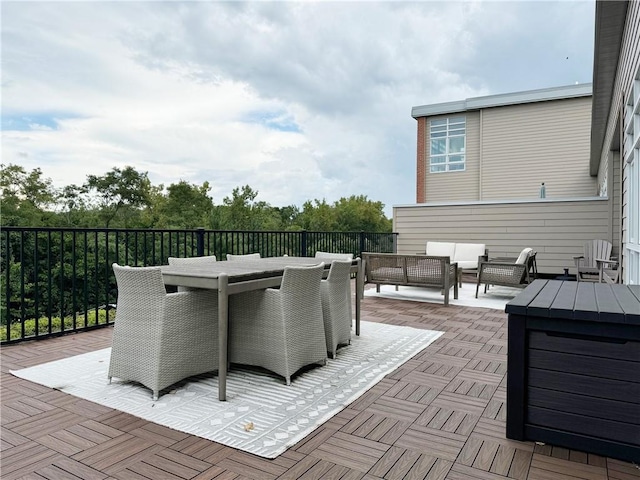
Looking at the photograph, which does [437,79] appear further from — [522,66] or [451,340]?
[451,340]

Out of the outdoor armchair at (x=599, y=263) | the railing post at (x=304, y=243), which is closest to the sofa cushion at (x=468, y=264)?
the outdoor armchair at (x=599, y=263)

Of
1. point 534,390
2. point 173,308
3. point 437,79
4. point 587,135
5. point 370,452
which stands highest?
point 437,79

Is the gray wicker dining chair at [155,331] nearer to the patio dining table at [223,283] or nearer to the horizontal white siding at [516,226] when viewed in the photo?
the patio dining table at [223,283]

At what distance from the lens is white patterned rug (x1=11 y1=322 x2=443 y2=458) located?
7.11ft

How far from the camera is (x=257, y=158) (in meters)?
18.8

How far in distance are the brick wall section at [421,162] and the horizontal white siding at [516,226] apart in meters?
3.98

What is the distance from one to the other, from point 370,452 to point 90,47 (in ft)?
33.4

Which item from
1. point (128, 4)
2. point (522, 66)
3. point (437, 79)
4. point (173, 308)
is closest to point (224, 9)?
point (128, 4)

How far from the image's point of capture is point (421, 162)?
1361cm

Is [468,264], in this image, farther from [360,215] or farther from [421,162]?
[360,215]

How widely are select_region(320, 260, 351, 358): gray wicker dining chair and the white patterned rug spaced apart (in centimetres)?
16

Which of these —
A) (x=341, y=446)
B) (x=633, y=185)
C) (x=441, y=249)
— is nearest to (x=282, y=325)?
(x=341, y=446)

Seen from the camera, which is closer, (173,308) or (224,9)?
(173,308)

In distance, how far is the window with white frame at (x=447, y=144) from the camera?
13.1 metres
